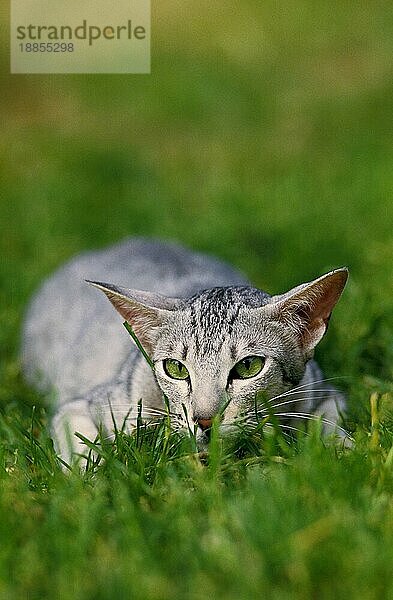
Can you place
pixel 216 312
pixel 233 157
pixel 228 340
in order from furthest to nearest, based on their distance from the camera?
1. pixel 233 157
2. pixel 216 312
3. pixel 228 340

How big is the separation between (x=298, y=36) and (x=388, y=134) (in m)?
3.34

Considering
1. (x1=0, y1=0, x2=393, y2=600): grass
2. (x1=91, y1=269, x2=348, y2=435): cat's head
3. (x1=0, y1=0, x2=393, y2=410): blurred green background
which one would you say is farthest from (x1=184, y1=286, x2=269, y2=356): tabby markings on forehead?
(x1=0, y1=0, x2=393, y2=410): blurred green background

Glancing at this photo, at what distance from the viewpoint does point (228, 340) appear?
303 centimetres

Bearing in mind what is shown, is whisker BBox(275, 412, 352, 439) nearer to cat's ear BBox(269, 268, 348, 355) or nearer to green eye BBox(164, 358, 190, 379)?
cat's ear BBox(269, 268, 348, 355)

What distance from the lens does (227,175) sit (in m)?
7.86

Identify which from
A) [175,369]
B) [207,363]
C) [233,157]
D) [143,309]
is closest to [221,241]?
[233,157]

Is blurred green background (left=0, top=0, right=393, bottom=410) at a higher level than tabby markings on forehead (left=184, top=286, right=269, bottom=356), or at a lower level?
higher

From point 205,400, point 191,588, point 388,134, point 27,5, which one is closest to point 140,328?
point 205,400

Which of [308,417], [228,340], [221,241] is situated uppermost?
[221,241]

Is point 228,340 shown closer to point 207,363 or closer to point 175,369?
point 207,363

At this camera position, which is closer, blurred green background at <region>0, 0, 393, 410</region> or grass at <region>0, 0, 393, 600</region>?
grass at <region>0, 0, 393, 600</region>

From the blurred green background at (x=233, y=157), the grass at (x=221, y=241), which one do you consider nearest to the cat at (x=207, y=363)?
the grass at (x=221, y=241)

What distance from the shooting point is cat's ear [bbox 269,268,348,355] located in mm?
3037

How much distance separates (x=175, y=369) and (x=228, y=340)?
0.23 metres
